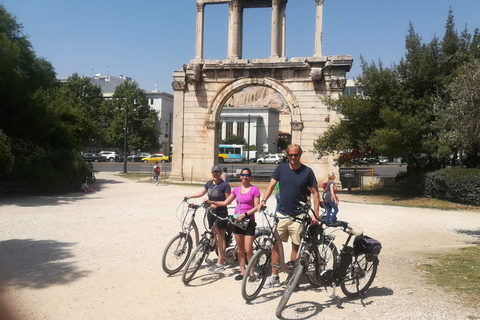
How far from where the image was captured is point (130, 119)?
65.1m

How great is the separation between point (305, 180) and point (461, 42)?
16.3 meters

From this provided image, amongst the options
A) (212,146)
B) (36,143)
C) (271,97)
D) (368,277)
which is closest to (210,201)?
(368,277)

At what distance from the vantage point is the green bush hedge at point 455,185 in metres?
16.7

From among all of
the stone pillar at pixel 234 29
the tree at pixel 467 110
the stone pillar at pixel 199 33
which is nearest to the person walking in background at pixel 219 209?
the tree at pixel 467 110

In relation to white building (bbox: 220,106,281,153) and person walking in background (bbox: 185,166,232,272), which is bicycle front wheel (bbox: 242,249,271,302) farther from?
white building (bbox: 220,106,281,153)

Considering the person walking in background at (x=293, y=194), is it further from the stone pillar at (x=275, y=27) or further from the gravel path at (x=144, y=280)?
the stone pillar at (x=275, y=27)

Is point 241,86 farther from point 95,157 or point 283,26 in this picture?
point 95,157

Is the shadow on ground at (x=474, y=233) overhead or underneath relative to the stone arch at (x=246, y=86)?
underneath

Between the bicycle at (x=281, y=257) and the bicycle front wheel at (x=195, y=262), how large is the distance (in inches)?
41.9

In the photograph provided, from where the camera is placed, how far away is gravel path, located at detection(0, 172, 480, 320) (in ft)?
17.1

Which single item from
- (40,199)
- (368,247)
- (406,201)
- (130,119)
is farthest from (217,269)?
(130,119)

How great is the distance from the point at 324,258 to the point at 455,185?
13.5 meters

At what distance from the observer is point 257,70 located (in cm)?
2405

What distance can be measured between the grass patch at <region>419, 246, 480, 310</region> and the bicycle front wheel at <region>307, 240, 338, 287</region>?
1.80 metres
